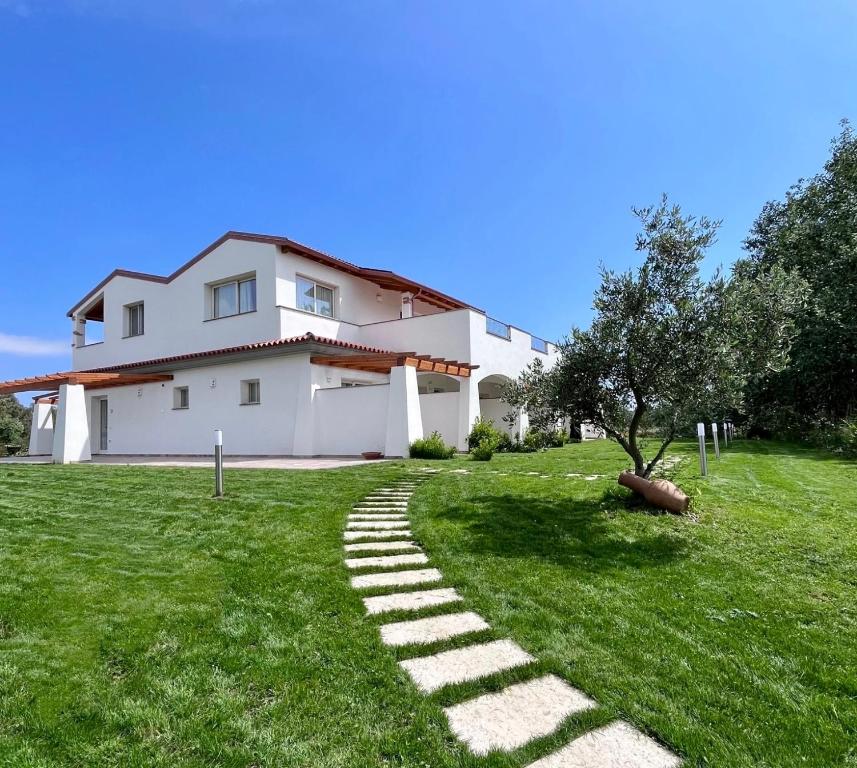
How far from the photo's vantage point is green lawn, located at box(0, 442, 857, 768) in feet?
7.16

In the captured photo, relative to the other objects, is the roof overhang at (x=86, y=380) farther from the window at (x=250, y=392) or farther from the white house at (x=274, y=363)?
the window at (x=250, y=392)

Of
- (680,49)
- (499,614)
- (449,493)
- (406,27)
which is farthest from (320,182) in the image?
(499,614)

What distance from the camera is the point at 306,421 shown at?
1508 cm

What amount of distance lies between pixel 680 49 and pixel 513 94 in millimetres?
3732

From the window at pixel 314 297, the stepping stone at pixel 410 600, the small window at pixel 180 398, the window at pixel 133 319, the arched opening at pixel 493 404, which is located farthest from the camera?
the window at pixel 133 319

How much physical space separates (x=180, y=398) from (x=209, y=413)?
6.86 ft

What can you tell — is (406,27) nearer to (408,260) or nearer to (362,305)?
(362,305)

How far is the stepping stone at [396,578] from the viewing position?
406cm

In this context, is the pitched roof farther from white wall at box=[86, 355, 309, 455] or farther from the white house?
white wall at box=[86, 355, 309, 455]

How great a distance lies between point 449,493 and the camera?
784 cm

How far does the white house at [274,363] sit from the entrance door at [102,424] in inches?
2.1

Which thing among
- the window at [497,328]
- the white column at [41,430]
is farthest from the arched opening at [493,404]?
the white column at [41,430]

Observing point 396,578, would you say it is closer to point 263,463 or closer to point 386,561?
point 386,561

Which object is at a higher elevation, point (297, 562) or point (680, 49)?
point (680, 49)
